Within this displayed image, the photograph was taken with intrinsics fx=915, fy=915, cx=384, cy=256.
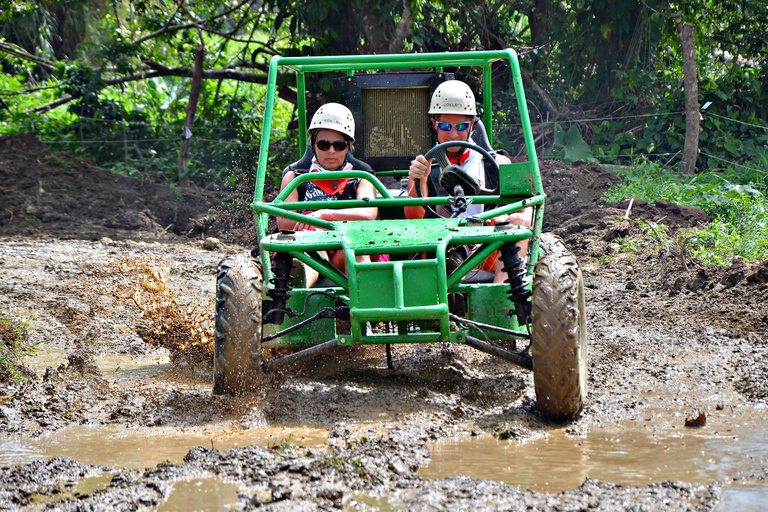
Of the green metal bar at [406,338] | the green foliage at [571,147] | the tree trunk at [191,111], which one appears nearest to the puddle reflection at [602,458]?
the green metal bar at [406,338]

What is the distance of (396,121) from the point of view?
613 cm

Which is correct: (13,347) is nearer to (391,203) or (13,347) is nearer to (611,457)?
(391,203)

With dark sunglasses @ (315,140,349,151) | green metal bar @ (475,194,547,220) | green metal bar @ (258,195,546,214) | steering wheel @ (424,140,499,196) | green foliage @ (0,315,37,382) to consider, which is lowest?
green foliage @ (0,315,37,382)

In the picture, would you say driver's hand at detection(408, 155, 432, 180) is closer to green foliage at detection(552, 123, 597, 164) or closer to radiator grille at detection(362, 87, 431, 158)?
radiator grille at detection(362, 87, 431, 158)

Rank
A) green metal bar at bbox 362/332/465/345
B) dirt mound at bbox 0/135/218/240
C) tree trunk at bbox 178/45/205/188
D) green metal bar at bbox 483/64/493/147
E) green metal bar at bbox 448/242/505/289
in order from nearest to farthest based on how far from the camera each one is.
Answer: green metal bar at bbox 362/332/465/345, green metal bar at bbox 448/242/505/289, green metal bar at bbox 483/64/493/147, dirt mound at bbox 0/135/218/240, tree trunk at bbox 178/45/205/188

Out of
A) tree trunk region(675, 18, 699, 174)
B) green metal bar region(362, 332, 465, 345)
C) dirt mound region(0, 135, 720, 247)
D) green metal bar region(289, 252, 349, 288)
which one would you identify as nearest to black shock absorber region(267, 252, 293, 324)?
green metal bar region(289, 252, 349, 288)

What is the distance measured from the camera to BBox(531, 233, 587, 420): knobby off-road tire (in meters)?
3.90

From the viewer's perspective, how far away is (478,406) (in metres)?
4.29

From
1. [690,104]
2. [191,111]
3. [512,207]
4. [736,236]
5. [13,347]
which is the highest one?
[191,111]

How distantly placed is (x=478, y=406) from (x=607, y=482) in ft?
3.82

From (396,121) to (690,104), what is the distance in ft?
21.7

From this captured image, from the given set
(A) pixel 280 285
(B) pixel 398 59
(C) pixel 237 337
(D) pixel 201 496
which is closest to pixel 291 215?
(A) pixel 280 285

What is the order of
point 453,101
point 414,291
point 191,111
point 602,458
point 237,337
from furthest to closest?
point 191,111
point 453,101
point 237,337
point 414,291
point 602,458

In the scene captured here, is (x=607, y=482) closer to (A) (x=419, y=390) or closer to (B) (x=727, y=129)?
(A) (x=419, y=390)
